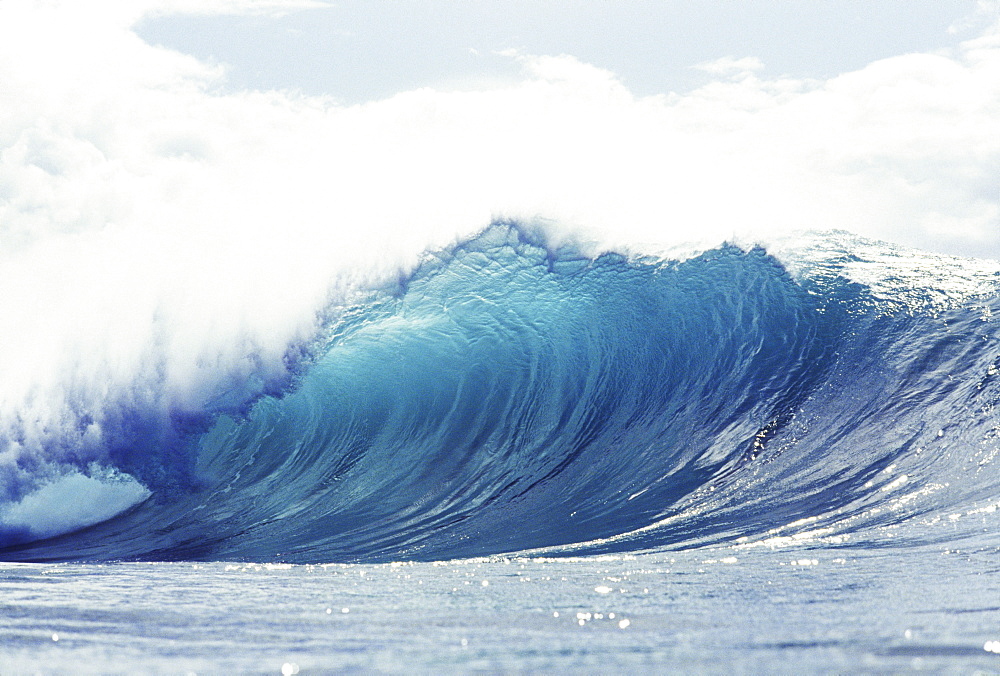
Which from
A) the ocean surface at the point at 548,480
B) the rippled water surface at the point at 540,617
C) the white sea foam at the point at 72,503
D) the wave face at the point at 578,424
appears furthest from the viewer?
the white sea foam at the point at 72,503

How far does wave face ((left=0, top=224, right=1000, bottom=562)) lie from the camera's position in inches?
271

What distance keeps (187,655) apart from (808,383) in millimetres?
6959

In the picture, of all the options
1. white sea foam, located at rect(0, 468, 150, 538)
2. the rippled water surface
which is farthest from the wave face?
the rippled water surface

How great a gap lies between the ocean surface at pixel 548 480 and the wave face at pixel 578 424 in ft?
0.11

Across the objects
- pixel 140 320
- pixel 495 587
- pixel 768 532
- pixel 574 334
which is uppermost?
pixel 140 320

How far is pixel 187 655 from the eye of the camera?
3.20m

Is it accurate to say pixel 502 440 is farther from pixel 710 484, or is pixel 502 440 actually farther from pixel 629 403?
pixel 710 484

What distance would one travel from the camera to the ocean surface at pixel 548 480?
3.39 metres

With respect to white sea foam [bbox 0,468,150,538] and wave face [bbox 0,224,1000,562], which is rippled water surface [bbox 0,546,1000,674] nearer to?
wave face [bbox 0,224,1000,562]

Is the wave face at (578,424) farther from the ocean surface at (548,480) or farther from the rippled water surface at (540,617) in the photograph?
the rippled water surface at (540,617)

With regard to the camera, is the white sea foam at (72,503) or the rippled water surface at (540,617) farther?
the white sea foam at (72,503)

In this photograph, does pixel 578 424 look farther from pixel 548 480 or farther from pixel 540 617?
pixel 540 617

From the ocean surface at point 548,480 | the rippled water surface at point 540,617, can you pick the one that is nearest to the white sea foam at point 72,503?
the ocean surface at point 548,480

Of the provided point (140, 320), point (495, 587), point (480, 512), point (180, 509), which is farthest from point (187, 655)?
point (140, 320)
